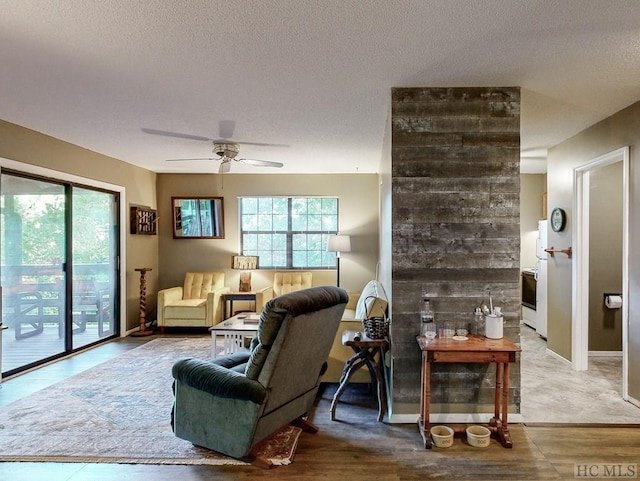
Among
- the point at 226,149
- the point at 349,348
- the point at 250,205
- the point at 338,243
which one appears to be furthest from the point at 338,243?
the point at 349,348

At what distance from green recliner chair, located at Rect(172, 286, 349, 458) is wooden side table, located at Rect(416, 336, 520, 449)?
687mm

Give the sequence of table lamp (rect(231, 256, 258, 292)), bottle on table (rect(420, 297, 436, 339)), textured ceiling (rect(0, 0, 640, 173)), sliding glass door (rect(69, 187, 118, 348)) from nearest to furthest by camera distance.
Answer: textured ceiling (rect(0, 0, 640, 173)) < bottle on table (rect(420, 297, 436, 339)) < sliding glass door (rect(69, 187, 118, 348)) < table lamp (rect(231, 256, 258, 292))

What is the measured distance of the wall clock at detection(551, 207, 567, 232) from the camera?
4.34 metres

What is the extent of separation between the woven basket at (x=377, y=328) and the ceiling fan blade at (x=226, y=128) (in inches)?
89.7

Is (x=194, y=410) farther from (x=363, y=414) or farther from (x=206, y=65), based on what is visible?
(x=206, y=65)

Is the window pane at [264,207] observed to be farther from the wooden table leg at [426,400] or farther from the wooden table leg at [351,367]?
the wooden table leg at [426,400]

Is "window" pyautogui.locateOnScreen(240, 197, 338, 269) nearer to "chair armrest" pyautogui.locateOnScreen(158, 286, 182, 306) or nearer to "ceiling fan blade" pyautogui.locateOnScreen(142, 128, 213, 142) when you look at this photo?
"chair armrest" pyautogui.locateOnScreen(158, 286, 182, 306)

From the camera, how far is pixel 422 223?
296 centimetres

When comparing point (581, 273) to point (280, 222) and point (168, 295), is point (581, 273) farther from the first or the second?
point (168, 295)

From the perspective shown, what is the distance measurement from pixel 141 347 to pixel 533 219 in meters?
6.19

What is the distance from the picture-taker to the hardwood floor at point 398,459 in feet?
7.48

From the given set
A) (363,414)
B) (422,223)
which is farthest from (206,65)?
(363,414)

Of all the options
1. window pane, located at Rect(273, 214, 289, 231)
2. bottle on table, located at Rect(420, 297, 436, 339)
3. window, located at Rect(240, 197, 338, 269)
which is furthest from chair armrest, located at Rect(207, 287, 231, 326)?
bottle on table, located at Rect(420, 297, 436, 339)

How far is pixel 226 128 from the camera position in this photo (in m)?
4.11
